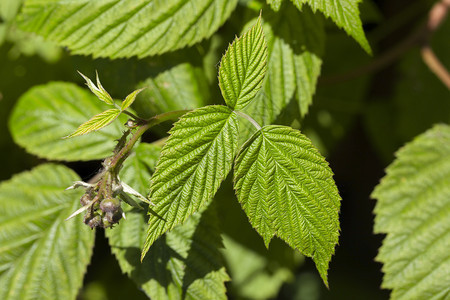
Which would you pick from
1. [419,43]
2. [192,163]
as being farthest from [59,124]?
[419,43]

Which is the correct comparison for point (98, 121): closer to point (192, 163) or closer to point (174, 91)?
point (192, 163)

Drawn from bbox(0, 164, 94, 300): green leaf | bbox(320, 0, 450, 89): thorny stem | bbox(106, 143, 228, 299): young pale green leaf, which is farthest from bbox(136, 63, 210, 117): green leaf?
bbox(320, 0, 450, 89): thorny stem

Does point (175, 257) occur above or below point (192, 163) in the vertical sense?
→ below

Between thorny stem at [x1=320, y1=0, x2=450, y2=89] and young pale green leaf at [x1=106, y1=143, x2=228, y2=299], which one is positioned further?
thorny stem at [x1=320, y1=0, x2=450, y2=89]

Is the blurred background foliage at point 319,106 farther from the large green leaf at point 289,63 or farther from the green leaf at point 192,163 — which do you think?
the green leaf at point 192,163

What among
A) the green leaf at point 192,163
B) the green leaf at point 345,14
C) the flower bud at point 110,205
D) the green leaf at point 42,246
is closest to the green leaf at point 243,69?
the green leaf at point 192,163

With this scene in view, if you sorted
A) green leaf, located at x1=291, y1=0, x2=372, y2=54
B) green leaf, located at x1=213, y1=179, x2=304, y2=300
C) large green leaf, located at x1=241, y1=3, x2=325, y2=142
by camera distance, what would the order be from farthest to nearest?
green leaf, located at x1=213, y1=179, x2=304, y2=300
large green leaf, located at x1=241, y1=3, x2=325, y2=142
green leaf, located at x1=291, y1=0, x2=372, y2=54

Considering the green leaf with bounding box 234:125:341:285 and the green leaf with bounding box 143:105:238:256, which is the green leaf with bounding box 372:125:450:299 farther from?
the green leaf with bounding box 143:105:238:256
